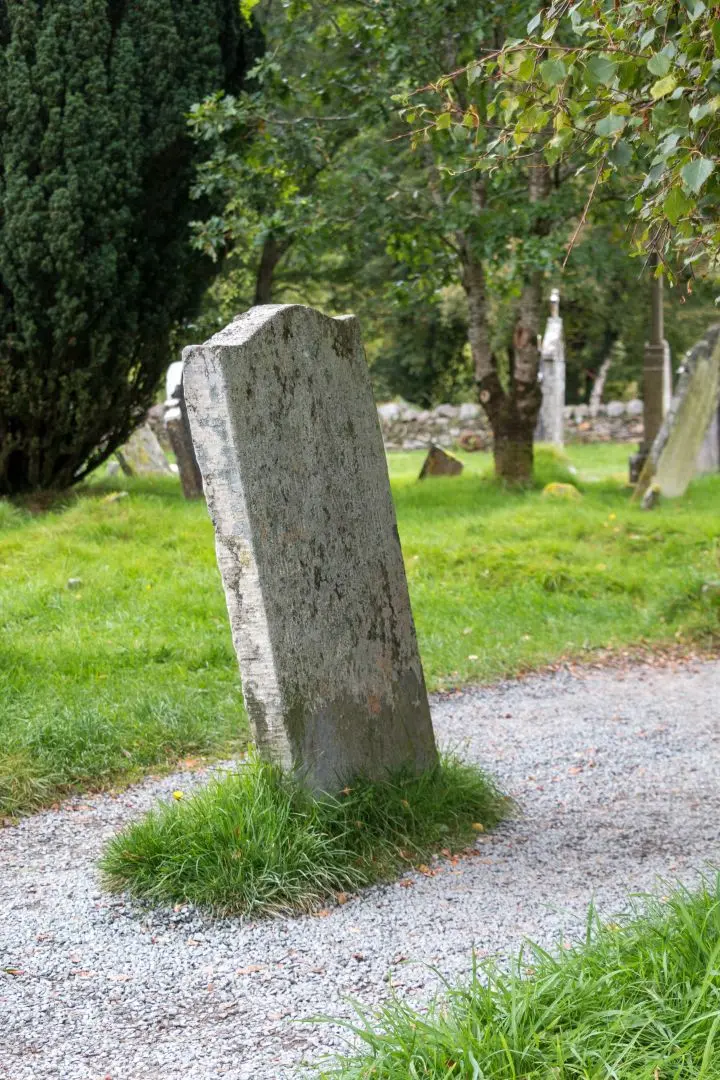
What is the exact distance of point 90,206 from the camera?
1101cm

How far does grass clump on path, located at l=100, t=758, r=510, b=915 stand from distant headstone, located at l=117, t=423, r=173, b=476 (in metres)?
12.5

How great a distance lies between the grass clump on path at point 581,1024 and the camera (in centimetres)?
266

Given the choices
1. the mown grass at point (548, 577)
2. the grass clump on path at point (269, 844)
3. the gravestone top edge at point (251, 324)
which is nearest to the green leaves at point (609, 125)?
the gravestone top edge at point (251, 324)

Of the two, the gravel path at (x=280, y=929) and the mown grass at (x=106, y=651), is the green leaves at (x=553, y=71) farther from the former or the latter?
the mown grass at (x=106, y=651)

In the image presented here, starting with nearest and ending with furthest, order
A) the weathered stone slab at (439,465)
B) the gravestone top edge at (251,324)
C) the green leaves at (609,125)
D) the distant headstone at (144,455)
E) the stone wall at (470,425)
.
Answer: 1. the green leaves at (609,125)
2. the gravestone top edge at (251,324)
3. the weathered stone slab at (439,465)
4. the distant headstone at (144,455)
5. the stone wall at (470,425)

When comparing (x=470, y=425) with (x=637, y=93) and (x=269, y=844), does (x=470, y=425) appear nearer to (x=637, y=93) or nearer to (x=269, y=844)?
(x=269, y=844)

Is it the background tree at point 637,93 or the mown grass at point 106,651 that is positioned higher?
the background tree at point 637,93

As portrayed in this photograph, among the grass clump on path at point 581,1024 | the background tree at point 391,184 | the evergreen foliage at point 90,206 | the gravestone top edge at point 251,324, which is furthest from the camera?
the background tree at point 391,184

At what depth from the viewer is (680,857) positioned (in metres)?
4.53

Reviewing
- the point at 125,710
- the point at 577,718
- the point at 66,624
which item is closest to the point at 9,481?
the point at 66,624

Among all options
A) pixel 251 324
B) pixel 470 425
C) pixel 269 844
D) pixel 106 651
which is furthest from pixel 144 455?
pixel 269 844

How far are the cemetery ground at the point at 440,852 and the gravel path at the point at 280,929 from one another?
1cm

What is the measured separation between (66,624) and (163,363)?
544cm

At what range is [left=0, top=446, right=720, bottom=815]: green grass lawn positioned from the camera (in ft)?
19.4
